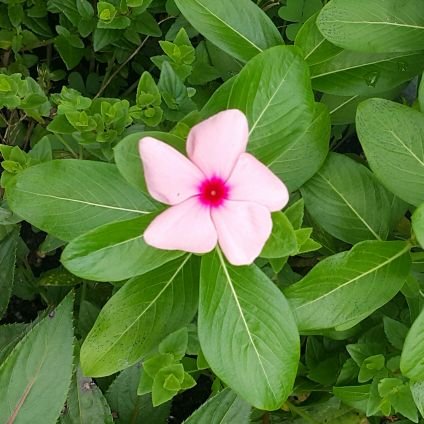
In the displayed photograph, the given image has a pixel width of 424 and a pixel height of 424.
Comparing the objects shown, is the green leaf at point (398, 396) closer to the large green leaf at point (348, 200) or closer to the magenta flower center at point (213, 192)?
the large green leaf at point (348, 200)

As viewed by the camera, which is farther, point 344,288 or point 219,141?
point 344,288

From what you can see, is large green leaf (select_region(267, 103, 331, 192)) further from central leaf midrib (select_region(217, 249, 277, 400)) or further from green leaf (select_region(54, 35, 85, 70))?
green leaf (select_region(54, 35, 85, 70))

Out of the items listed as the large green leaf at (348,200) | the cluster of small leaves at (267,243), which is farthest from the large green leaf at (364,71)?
the large green leaf at (348,200)

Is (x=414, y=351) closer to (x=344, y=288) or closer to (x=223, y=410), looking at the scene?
(x=344, y=288)

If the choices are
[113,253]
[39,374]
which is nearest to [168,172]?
[113,253]

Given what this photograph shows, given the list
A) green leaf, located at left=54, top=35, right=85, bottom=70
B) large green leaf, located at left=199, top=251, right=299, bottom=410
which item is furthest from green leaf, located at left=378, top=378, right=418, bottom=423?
green leaf, located at left=54, top=35, right=85, bottom=70

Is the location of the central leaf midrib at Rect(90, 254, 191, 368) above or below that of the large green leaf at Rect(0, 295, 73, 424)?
above
